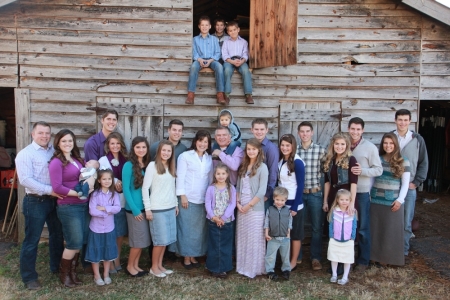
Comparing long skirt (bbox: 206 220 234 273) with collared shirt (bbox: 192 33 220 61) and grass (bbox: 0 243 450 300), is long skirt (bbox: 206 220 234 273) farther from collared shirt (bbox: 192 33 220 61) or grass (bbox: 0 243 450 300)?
collared shirt (bbox: 192 33 220 61)

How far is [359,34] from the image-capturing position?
6.47 meters

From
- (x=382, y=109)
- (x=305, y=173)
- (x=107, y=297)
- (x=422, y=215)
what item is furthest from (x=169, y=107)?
(x=422, y=215)

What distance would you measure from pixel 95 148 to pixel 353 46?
427 centimetres

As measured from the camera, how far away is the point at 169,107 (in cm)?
639

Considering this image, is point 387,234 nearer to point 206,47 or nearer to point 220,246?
point 220,246

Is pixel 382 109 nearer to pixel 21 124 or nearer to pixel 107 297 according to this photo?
pixel 107 297

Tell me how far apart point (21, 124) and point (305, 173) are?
171 inches

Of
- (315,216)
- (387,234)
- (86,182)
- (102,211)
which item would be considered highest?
(86,182)

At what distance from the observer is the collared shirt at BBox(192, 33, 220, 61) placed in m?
6.29

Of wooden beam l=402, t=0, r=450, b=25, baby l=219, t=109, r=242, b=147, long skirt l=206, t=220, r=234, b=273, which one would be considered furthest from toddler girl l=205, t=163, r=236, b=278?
wooden beam l=402, t=0, r=450, b=25

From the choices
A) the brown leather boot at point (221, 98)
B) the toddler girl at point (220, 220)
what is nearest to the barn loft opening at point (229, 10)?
the brown leather boot at point (221, 98)

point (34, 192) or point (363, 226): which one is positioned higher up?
point (34, 192)

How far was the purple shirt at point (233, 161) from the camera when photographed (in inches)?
195

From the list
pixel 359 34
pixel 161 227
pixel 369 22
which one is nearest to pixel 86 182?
pixel 161 227
